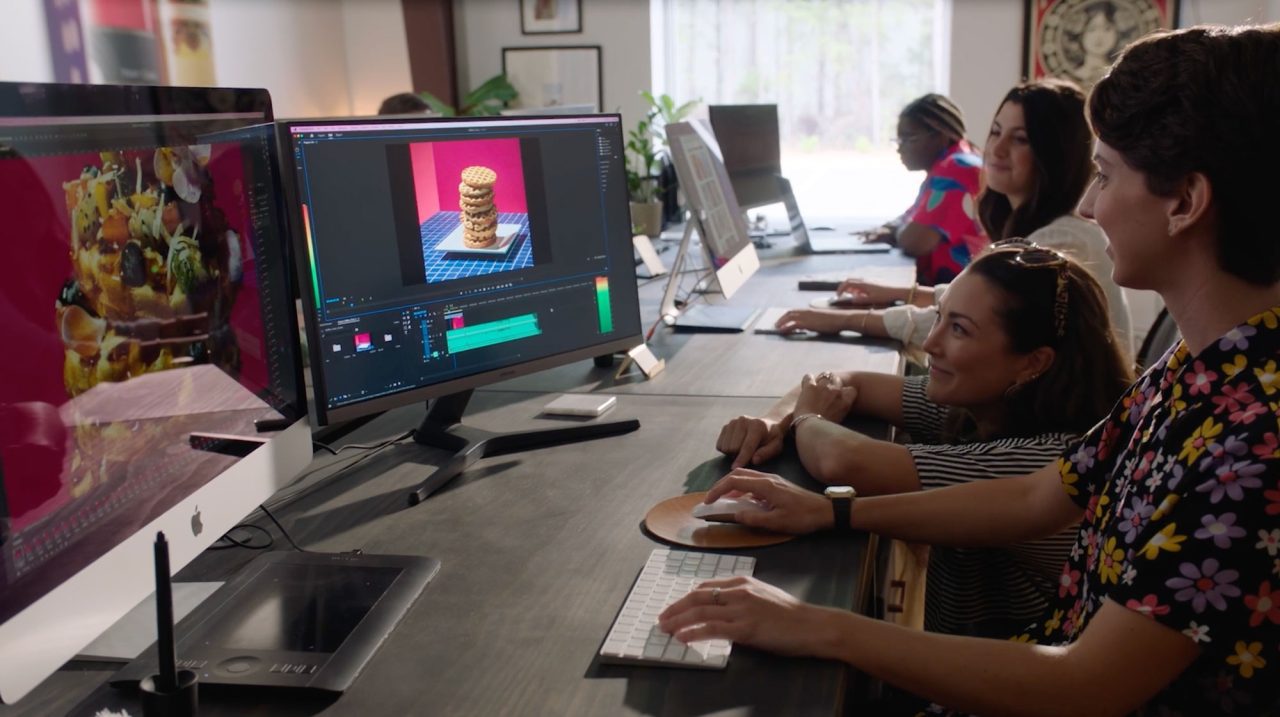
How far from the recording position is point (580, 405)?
1.74 meters

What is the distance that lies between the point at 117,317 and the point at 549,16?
16.0 feet

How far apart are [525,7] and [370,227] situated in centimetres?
440

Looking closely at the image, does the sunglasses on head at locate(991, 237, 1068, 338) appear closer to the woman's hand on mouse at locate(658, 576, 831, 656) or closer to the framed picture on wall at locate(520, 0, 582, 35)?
the woman's hand on mouse at locate(658, 576, 831, 656)

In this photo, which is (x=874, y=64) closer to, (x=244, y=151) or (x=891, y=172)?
(x=891, y=172)

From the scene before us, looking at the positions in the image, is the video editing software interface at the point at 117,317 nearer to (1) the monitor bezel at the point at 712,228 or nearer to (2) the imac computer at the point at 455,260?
(2) the imac computer at the point at 455,260

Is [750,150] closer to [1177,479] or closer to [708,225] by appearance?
[708,225]

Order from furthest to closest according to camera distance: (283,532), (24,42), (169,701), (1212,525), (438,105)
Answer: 1. (438,105)
2. (24,42)
3. (283,532)
4. (1212,525)
5. (169,701)

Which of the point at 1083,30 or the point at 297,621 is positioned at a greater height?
the point at 1083,30

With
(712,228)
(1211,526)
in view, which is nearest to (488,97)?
(712,228)

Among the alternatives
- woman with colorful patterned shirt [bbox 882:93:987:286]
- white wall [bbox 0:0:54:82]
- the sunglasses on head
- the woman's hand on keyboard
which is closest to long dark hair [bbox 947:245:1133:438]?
the sunglasses on head

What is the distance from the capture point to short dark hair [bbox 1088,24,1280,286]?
3.01 ft

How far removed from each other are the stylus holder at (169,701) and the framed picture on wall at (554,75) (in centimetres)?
489

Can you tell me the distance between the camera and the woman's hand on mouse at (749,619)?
0.94 meters

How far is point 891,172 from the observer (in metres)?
5.25
